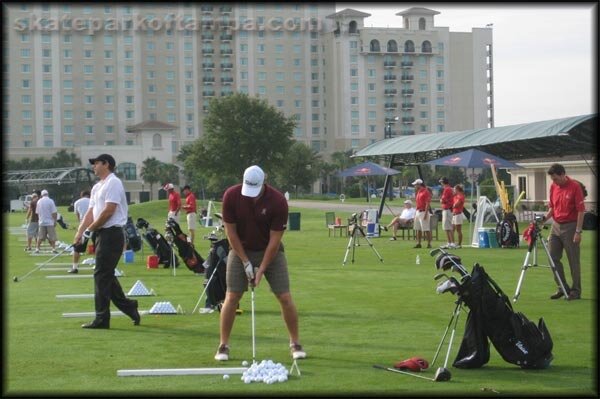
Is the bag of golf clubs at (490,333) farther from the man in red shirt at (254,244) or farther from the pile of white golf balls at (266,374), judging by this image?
the pile of white golf balls at (266,374)

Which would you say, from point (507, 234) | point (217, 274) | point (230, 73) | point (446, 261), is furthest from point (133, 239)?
point (230, 73)

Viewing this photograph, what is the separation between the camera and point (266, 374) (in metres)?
8.56

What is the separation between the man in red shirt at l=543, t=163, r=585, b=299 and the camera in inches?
553

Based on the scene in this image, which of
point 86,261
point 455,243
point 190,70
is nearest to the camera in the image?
point 86,261

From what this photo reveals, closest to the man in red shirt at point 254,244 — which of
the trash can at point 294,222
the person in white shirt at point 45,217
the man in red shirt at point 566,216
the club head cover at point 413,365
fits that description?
the club head cover at point 413,365

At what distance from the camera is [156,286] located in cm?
1759

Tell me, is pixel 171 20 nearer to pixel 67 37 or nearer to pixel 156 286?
pixel 67 37

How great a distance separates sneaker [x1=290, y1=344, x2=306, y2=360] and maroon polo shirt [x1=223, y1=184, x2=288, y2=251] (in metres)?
1.15

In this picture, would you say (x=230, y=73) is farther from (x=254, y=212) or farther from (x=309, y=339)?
(x=254, y=212)

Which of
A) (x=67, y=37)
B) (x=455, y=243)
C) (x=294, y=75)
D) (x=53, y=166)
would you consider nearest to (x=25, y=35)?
(x=67, y=37)

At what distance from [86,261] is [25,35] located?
294 feet

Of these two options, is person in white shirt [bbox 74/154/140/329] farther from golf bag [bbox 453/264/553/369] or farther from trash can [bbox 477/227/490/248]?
trash can [bbox 477/227/490/248]

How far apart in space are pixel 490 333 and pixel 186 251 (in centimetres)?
1157

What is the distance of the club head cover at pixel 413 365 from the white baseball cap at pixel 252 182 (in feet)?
6.91
